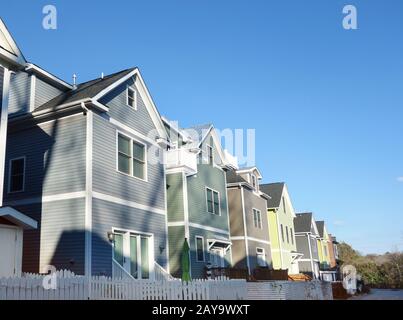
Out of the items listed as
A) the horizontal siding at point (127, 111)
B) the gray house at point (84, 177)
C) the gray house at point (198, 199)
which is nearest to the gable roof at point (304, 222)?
the gray house at point (198, 199)

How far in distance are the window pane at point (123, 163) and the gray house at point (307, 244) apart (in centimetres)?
3387

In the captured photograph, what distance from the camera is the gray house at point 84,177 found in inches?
585

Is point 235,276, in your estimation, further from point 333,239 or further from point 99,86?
point 333,239

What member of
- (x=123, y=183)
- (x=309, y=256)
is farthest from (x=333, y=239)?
(x=123, y=183)

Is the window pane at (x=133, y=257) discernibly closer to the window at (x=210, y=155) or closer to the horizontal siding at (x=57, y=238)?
the horizontal siding at (x=57, y=238)

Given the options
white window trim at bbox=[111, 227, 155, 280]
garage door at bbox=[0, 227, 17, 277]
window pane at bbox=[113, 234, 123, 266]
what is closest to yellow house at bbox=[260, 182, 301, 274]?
white window trim at bbox=[111, 227, 155, 280]

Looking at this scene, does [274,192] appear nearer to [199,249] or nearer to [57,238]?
[199,249]

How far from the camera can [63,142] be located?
15961 mm

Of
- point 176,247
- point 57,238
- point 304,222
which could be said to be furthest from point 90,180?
point 304,222

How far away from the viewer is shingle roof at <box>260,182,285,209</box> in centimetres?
3872

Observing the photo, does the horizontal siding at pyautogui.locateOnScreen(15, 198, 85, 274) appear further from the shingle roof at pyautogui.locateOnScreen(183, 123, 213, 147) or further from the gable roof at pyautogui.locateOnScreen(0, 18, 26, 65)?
the shingle roof at pyautogui.locateOnScreen(183, 123, 213, 147)

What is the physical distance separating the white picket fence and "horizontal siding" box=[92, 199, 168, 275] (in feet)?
6.52

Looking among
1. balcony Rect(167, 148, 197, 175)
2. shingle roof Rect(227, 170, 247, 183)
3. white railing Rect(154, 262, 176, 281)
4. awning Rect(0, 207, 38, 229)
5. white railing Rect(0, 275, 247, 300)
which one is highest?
shingle roof Rect(227, 170, 247, 183)
